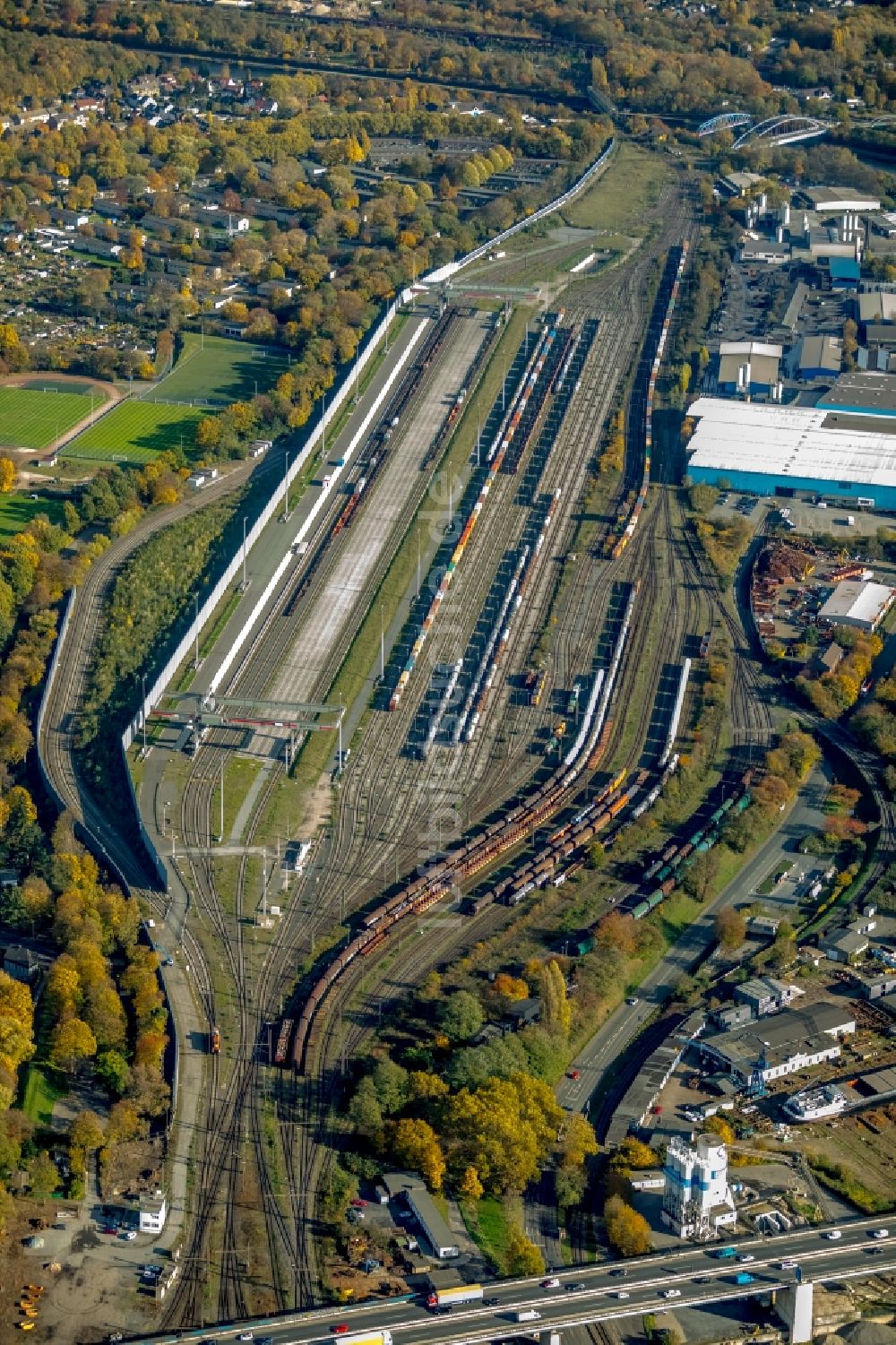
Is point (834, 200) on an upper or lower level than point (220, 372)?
upper

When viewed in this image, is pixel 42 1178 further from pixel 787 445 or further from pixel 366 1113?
pixel 787 445

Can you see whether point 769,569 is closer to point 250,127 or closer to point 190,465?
point 190,465

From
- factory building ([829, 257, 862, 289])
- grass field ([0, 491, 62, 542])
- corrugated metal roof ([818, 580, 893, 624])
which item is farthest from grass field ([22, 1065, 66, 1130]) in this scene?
factory building ([829, 257, 862, 289])

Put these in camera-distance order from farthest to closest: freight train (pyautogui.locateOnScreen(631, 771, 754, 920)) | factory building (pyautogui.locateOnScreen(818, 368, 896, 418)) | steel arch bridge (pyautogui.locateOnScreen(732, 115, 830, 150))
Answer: steel arch bridge (pyautogui.locateOnScreen(732, 115, 830, 150)) → factory building (pyautogui.locateOnScreen(818, 368, 896, 418)) → freight train (pyautogui.locateOnScreen(631, 771, 754, 920))

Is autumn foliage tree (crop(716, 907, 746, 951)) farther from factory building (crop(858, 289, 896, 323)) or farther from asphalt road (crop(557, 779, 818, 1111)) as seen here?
factory building (crop(858, 289, 896, 323))

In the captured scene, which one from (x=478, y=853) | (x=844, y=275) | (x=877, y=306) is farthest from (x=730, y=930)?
(x=844, y=275)

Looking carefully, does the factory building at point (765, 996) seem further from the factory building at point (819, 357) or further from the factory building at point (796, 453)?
the factory building at point (819, 357)
